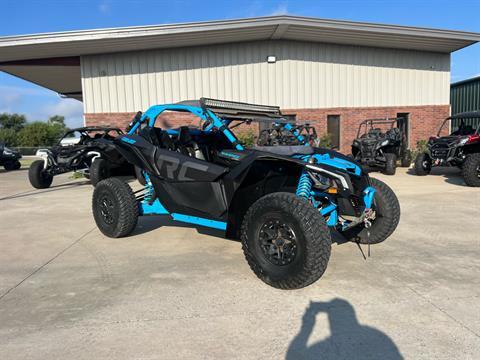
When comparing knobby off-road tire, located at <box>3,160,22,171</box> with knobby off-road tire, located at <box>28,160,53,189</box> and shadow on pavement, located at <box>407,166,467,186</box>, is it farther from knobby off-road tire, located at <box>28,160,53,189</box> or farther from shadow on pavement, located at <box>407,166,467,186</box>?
shadow on pavement, located at <box>407,166,467,186</box>

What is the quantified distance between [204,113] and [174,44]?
11041 mm

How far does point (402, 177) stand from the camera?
36.3 feet

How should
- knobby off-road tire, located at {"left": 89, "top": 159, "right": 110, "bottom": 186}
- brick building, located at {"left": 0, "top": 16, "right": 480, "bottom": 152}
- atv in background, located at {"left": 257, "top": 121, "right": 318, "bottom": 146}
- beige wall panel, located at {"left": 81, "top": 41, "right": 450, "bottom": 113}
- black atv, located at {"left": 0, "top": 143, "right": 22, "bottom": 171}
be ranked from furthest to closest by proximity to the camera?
1. black atv, located at {"left": 0, "top": 143, "right": 22, "bottom": 171}
2. beige wall panel, located at {"left": 81, "top": 41, "right": 450, "bottom": 113}
3. brick building, located at {"left": 0, "top": 16, "right": 480, "bottom": 152}
4. knobby off-road tire, located at {"left": 89, "top": 159, "right": 110, "bottom": 186}
5. atv in background, located at {"left": 257, "top": 121, "right": 318, "bottom": 146}

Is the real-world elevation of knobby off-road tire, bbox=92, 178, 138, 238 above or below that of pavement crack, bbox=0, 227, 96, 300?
above

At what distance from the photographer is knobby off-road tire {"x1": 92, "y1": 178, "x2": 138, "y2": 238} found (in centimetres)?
488

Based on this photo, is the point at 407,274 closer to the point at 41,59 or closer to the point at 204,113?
the point at 204,113

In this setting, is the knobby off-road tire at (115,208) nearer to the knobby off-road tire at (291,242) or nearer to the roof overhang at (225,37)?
the knobby off-road tire at (291,242)

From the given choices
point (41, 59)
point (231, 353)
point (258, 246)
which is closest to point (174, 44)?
point (41, 59)

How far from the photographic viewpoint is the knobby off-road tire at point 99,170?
31.0 ft

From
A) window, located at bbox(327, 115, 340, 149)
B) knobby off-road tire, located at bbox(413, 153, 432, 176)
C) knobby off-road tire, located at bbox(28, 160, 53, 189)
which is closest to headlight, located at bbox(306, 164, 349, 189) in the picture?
knobby off-road tire, located at bbox(413, 153, 432, 176)

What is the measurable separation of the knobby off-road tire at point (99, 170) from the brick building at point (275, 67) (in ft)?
17.2

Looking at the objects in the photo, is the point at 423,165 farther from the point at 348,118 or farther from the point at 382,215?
the point at 382,215

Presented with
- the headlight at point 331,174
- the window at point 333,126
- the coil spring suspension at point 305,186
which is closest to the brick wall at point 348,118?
the window at point 333,126

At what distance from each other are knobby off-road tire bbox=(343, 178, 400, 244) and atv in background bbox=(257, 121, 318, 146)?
1.35 metres
